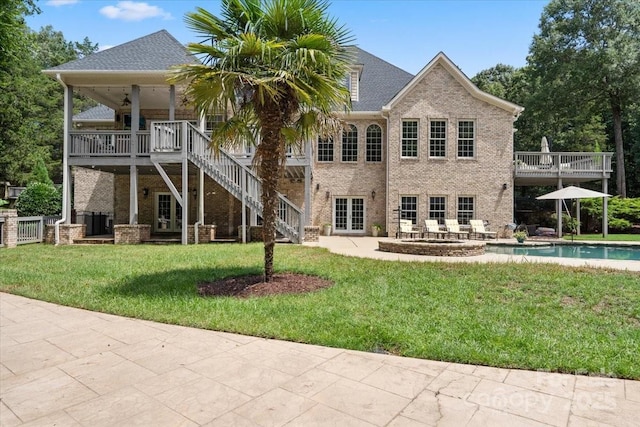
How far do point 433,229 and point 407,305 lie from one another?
1324cm

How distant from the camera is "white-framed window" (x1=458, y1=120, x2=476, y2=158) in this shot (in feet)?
64.7

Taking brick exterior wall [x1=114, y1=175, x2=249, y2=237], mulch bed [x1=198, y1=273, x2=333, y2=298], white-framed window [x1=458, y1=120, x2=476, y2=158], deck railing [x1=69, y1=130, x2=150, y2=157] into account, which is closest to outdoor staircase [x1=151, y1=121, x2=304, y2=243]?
deck railing [x1=69, y1=130, x2=150, y2=157]

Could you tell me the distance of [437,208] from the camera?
19938 mm

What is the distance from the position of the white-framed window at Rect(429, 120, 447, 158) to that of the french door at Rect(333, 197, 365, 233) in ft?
14.5

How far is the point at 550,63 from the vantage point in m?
28.6

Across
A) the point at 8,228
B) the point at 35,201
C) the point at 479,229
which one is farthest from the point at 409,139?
the point at 35,201

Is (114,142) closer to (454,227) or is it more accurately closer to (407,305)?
(407,305)

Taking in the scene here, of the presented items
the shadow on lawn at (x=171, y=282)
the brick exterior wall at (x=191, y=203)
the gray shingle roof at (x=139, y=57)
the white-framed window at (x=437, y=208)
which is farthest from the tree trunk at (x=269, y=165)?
the white-framed window at (x=437, y=208)

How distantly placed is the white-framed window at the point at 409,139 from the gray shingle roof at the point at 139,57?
409 inches

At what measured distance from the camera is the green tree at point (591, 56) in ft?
83.8

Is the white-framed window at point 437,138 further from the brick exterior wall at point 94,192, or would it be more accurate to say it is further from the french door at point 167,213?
the brick exterior wall at point 94,192

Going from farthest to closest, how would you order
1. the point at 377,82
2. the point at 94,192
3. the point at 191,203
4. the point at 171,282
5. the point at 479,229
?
1. the point at 377,82
2. the point at 94,192
3. the point at 191,203
4. the point at 479,229
5. the point at 171,282

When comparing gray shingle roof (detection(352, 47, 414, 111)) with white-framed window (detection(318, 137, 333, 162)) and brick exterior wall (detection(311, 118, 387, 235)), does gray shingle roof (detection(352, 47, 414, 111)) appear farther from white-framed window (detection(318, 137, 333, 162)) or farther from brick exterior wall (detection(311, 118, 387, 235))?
white-framed window (detection(318, 137, 333, 162))

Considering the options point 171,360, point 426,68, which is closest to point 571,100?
point 426,68
